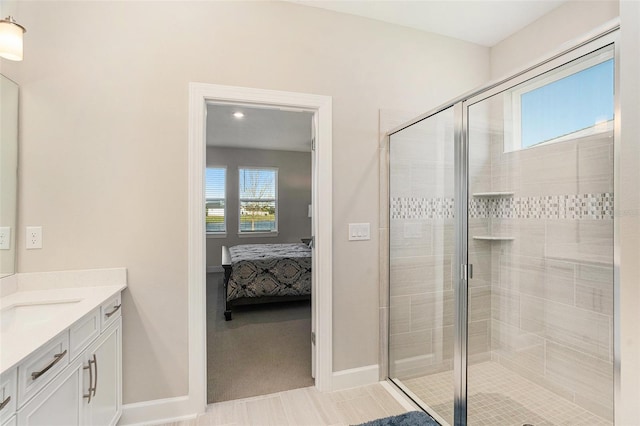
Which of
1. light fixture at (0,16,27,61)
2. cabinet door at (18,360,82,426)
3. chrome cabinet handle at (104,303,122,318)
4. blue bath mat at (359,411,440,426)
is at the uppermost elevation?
light fixture at (0,16,27,61)

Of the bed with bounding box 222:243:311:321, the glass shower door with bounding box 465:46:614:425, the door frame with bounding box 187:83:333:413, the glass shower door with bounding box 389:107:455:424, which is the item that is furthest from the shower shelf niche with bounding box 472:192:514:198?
the bed with bounding box 222:243:311:321

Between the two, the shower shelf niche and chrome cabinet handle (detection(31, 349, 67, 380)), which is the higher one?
the shower shelf niche

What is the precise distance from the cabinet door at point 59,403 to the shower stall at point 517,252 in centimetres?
200

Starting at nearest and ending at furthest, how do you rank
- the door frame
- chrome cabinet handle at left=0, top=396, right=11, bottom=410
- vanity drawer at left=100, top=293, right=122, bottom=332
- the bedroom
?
chrome cabinet handle at left=0, top=396, right=11, bottom=410, vanity drawer at left=100, top=293, right=122, bottom=332, the door frame, the bedroom

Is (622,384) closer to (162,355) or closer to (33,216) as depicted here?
(162,355)

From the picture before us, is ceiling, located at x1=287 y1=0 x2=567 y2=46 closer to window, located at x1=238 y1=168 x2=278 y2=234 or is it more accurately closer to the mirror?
the mirror

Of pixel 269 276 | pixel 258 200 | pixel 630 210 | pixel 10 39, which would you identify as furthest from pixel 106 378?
pixel 258 200

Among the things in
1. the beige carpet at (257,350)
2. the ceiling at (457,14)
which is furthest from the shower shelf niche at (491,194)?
the beige carpet at (257,350)

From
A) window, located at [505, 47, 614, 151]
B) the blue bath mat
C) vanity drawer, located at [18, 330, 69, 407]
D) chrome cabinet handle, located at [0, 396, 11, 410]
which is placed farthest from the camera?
the blue bath mat

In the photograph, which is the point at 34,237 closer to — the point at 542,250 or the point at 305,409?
the point at 305,409

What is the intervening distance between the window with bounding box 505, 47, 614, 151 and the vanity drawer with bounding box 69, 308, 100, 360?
2436 millimetres

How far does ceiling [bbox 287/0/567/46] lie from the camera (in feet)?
7.59

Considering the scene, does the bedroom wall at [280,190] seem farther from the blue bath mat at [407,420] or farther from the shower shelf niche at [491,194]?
the shower shelf niche at [491,194]

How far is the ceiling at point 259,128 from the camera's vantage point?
4.64 metres
